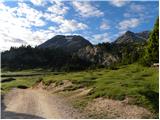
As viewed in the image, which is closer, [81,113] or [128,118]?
[128,118]

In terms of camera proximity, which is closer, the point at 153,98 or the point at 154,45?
the point at 153,98

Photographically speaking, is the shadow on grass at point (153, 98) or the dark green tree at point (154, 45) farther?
the dark green tree at point (154, 45)

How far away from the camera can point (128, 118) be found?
28.6 m

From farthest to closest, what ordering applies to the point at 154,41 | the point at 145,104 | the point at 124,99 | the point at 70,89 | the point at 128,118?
the point at 154,41 < the point at 70,89 < the point at 124,99 < the point at 145,104 < the point at 128,118

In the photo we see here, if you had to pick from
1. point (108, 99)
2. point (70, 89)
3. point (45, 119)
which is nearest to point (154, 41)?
point (70, 89)

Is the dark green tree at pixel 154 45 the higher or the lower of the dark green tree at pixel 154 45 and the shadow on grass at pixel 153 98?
the higher

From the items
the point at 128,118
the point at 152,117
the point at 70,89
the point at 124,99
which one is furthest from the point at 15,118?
the point at 70,89

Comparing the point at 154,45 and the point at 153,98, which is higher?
the point at 154,45

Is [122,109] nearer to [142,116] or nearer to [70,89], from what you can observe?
[142,116]

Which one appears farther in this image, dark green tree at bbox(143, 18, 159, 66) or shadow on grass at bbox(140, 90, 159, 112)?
dark green tree at bbox(143, 18, 159, 66)

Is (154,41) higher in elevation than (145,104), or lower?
higher

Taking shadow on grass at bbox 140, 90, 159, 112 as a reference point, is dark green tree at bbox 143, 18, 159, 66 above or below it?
above

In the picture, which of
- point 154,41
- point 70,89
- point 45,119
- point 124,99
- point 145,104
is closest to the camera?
point 45,119

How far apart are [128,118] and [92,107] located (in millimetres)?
6755
